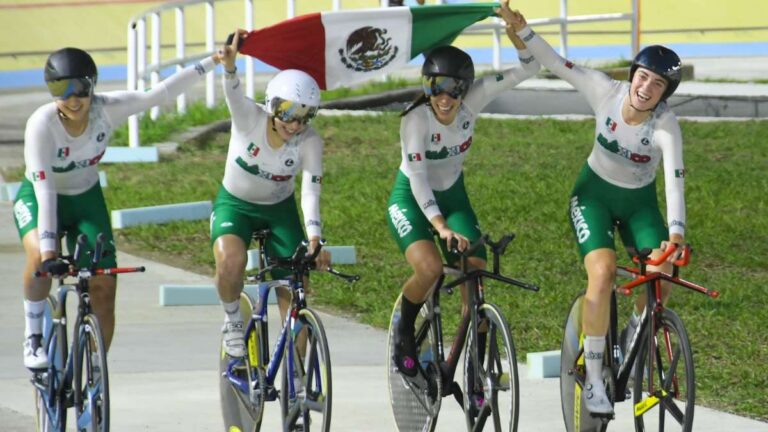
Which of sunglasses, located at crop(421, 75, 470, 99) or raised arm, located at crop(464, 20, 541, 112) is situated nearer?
sunglasses, located at crop(421, 75, 470, 99)

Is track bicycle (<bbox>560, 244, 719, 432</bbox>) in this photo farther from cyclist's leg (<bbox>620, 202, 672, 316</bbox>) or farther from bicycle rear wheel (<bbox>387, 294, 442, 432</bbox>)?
bicycle rear wheel (<bbox>387, 294, 442, 432</bbox>)

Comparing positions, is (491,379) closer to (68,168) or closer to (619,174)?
(619,174)

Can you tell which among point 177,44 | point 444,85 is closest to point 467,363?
point 444,85

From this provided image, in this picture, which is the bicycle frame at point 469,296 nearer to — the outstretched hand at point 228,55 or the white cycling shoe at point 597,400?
the white cycling shoe at point 597,400

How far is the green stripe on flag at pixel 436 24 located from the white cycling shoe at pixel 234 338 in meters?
1.97

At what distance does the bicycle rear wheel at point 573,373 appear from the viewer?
7.85m

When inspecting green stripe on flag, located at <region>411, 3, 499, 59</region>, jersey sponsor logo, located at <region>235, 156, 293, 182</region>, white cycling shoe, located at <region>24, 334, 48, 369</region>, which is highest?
green stripe on flag, located at <region>411, 3, 499, 59</region>

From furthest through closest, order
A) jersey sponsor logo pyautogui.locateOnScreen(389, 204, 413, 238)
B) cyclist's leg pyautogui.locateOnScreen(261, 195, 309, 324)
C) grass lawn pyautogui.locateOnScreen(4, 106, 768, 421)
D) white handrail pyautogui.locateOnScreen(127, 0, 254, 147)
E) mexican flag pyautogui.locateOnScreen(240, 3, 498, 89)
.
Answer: white handrail pyautogui.locateOnScreen(127, 0, 254, 147)
grass lawn pyautogui.locateOnScreen(4, 106, 768, 421)
mexican flag pyautogui.locateOnScreen(240, 3, 498, 89)
jersey sponsor logo pyautogui.locateOnScreen(389, 204, 413, 238)
cyclist's leg pyautogui.locateOnScreen(261, 195, 309, 324)

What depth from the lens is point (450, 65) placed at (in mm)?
7840

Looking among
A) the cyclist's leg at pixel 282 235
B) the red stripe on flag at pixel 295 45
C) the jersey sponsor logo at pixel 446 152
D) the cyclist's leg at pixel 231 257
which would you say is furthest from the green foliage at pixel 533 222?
the cyclist's leg at pixel 231 257

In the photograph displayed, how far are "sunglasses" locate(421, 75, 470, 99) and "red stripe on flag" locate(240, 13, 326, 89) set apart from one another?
108cm

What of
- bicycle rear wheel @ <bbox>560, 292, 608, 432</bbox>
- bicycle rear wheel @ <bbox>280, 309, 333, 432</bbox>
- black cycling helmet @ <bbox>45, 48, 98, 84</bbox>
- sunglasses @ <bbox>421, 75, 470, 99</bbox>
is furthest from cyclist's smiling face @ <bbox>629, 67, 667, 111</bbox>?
black cycling helmet @ <bbox>45, 48, 98, 84</bbox>

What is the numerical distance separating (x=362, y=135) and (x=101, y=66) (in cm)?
1155

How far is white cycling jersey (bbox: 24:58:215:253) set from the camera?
770 cm
